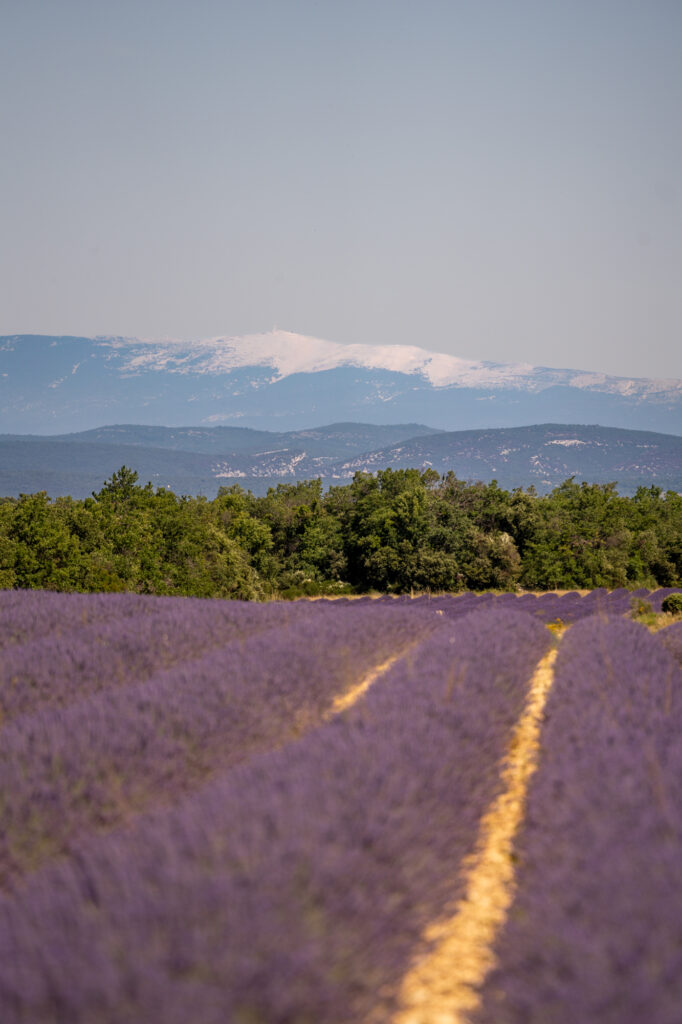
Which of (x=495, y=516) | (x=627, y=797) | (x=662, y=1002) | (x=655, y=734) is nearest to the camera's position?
(x=662, y=1002)

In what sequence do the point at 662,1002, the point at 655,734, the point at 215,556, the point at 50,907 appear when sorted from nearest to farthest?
the point at 662,1002, the point at 50,907, the point at 655,734, the point at 215,556

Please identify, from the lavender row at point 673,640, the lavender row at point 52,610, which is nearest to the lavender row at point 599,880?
the lavender row at point 673,640

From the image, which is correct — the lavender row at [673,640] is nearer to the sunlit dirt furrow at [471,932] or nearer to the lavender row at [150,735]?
the lavender row at [150,735]

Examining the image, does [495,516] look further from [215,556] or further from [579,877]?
[579,877]

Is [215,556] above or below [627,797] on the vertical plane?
below

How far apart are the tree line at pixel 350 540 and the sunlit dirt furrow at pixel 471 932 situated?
83.3 feet

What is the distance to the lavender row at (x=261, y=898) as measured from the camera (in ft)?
6.89

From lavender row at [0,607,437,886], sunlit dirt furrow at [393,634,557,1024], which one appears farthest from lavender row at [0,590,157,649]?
sunlit dirt furrow at [393,634,557,1024]

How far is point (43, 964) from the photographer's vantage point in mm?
2174

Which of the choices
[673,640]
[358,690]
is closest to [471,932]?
[358,690]

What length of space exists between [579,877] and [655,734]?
1.88 meters

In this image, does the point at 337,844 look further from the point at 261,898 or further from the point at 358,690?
the point at 358,690

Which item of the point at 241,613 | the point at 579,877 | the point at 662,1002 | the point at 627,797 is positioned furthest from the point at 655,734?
the point at 241,613

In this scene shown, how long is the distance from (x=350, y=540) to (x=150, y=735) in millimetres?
44994
